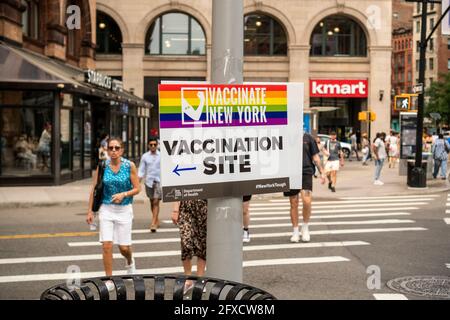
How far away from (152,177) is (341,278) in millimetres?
5141

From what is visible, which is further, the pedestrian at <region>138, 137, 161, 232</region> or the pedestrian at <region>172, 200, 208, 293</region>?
the pedestrian at <region>138, 137, 161, 232</region>

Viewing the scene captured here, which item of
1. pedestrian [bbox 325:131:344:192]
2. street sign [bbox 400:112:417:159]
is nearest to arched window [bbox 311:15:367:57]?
street sign [bbox 400:112:417:159]

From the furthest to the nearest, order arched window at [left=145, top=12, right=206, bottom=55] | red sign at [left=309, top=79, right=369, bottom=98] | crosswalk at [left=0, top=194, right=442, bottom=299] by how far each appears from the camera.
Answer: red sign at [left=309, top=79, right=369, bottom=98] < arched window at [left=145, top=12, right=206, bottom=55] < crosswalk at [left=0, top=194, right=442, bottom=299]

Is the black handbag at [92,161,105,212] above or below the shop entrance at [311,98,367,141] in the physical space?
below

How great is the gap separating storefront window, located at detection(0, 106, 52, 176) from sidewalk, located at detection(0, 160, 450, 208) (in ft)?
2.96

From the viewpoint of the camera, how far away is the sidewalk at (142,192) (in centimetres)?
1764


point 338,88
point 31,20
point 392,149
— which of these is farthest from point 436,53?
point 31,20

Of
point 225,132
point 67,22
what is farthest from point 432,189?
point 225,132

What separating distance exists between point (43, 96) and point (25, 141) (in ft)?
5.15

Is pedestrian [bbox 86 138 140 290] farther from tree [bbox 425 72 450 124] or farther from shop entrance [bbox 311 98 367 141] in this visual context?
tree [bbox 425 72 450 124]

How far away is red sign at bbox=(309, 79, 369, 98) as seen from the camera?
4597 cm

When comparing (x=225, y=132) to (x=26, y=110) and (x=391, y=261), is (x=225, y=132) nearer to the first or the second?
(x=391, y=261)

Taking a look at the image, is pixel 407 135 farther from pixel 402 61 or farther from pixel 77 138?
pixel 402 61

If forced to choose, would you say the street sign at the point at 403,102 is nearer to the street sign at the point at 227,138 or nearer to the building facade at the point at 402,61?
the street sign at the point at 227,138
